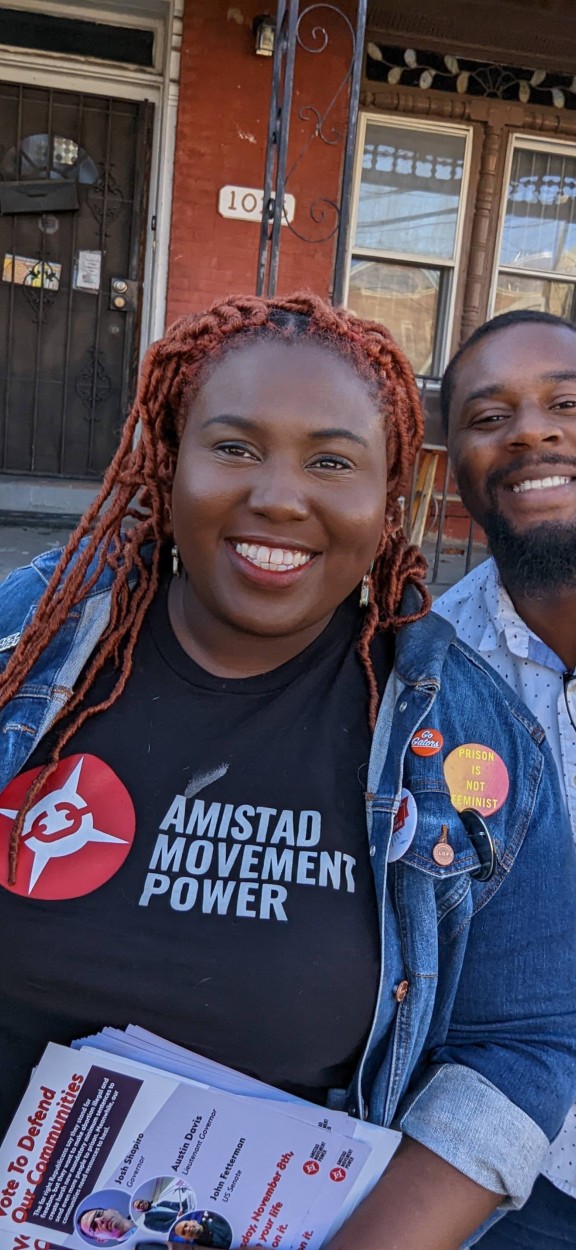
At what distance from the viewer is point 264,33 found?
5.96 metres

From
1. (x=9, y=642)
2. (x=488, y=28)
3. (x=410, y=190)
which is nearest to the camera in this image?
(x=9, y=642)

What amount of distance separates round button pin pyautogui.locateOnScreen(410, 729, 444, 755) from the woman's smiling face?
0.87ft

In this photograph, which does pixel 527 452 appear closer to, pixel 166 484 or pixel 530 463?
pixel 530 463

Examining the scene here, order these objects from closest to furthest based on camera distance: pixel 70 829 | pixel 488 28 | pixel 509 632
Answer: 1. pixel 70 829
2. pixel 509 632
3. pixel 488 28

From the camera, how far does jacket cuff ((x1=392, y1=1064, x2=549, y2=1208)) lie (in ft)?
4.79

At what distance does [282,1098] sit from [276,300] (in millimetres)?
1272

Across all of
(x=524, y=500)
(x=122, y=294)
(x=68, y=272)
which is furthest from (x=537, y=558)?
(x=68, y=272)

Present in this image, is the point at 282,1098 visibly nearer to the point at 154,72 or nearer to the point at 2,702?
the point at 2,702

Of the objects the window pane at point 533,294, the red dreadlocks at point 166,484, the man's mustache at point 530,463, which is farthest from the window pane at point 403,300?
the red dreadlocks at point 166,484

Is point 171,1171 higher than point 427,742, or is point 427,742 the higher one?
point 427,742

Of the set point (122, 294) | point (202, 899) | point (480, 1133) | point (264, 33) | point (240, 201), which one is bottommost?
point (480, 1133)

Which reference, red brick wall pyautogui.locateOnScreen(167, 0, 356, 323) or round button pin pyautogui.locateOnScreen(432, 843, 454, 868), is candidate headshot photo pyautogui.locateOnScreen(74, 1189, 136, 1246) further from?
red brick wall pyautogui.locateOnScreen(167, 0, 356, 323)

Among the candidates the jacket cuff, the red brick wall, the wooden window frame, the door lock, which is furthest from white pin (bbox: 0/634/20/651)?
the wooden window frame

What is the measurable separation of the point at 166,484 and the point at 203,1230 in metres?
1.21
